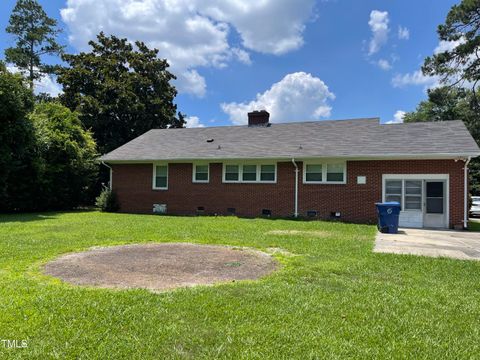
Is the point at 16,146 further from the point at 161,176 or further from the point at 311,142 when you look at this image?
the point at 311,142

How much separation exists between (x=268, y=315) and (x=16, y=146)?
17896 millimetres

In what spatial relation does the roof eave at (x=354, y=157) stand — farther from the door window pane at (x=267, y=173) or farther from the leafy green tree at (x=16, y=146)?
the leafy green tree at (x=16, y=146)

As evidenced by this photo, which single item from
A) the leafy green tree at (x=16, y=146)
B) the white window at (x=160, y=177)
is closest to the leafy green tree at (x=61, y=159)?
the leafy green tree at (x=16, y=146)

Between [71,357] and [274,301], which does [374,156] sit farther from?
[71,357]

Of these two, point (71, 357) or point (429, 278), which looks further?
point (429, 278)

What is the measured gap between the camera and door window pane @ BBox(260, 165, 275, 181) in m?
17.3

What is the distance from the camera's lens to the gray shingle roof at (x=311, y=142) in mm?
14992

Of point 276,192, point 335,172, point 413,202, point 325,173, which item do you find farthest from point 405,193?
point 276,192

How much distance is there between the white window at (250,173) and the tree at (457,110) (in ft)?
60.3

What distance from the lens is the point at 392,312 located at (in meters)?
4.28

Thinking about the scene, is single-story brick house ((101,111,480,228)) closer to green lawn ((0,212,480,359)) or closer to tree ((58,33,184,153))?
green lawn ((0,212,480,359))

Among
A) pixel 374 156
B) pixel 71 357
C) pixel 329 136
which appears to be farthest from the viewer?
pixel 329 136

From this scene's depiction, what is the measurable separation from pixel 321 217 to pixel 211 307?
1251cm

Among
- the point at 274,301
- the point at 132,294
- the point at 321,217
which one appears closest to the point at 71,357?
the point at 132,294
